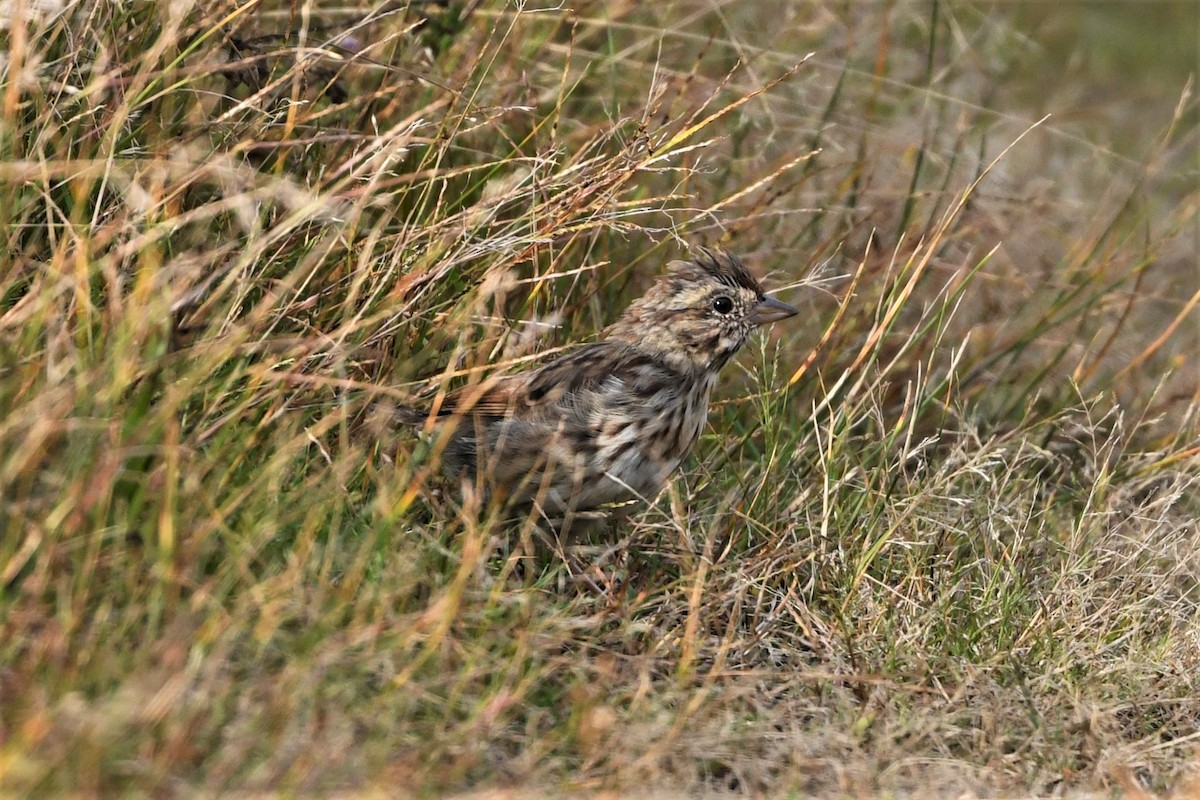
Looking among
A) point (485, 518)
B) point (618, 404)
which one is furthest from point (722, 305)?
point (485, 518)

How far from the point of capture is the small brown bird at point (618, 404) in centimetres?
450

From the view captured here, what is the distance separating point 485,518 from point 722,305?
2.97 ft

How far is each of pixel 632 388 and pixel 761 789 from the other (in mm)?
1363

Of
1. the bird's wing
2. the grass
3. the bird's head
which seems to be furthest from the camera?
the bird's head

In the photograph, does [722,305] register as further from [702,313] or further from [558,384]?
[558,384]

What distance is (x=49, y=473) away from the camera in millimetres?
3246

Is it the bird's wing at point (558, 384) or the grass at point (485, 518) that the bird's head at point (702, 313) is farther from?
the grass at point (485, 518)

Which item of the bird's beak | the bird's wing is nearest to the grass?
the bird's wing

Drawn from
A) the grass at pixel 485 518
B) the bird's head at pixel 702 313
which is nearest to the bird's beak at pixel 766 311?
the bird's head at pixel 702 313

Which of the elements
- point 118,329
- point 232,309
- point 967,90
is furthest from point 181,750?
point 967,90

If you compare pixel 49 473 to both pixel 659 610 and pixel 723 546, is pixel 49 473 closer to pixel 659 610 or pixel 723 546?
pixel 659 610

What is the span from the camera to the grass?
3189 millimetres

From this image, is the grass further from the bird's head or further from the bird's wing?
the bird's head

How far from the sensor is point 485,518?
458 centimetres
